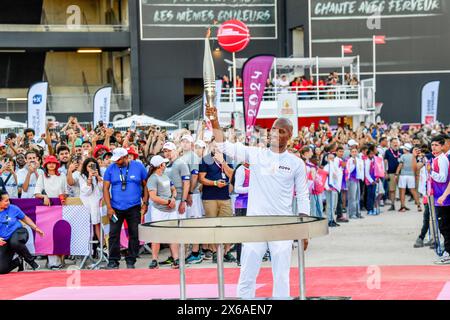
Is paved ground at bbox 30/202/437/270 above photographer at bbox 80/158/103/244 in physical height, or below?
below

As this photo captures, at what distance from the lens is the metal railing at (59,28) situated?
4459cm

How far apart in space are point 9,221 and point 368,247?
6.29m

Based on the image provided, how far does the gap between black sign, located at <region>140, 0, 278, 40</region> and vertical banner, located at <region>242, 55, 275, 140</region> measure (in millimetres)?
27356

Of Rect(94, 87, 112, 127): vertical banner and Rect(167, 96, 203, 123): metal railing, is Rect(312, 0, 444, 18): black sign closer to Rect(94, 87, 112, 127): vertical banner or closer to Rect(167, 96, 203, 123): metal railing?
Rect(167, 96, 203, 123): metal railing

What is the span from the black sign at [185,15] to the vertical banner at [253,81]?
1077 inches

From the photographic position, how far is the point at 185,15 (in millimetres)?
46281

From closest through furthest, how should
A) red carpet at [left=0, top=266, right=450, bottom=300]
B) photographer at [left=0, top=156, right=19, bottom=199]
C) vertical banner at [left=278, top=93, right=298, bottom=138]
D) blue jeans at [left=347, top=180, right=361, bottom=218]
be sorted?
1. red carpet at [left=0, top=266, right=450, bottom=300]
2. photographer at [left=0, top=156, right=19, bottom=199]
3. blue jeans at [left=347, top=180, right=361, bottom=218]
4. vertical banner at [left=278, top=93, right=298, bottom=138]

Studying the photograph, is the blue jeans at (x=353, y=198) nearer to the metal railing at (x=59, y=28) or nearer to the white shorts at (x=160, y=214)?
the white shorts at (x=160, y=214)

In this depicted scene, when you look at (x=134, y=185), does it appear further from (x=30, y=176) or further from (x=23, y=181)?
(x=23, y=181)

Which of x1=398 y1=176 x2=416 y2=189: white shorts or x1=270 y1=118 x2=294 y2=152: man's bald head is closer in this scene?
x1=270 y1=118 x2=294 y2=152: man's bald head

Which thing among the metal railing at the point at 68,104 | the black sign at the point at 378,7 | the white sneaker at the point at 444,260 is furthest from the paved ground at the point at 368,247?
the black sign at the point at 378,7

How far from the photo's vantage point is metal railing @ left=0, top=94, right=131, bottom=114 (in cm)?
4162

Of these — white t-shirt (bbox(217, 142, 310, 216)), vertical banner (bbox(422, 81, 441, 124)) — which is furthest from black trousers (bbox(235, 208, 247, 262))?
vertical banner (bbox(422, 81, 441, 124))
